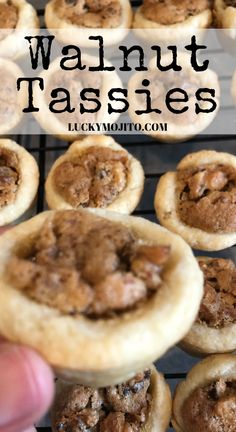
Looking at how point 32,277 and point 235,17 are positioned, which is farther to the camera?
point 235,17

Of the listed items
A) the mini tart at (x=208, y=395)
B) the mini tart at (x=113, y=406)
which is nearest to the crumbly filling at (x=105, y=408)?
the mini tart at (x=113, y=406)

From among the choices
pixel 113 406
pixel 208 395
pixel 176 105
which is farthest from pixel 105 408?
pixel 176 105

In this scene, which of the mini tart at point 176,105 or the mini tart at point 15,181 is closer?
the mini tart at point 15,181

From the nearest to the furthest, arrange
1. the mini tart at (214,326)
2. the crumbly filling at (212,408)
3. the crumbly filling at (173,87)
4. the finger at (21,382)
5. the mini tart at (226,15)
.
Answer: the finger at (21,382) → the crumbly filling at (212,408) → the mini tart at (214,326) → the crumbly filling at (173,87) → the mini tart at (226,15)

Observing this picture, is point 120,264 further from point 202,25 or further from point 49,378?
point 202,25

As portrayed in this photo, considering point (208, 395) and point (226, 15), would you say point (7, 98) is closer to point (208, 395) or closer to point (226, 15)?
point (226, 15)

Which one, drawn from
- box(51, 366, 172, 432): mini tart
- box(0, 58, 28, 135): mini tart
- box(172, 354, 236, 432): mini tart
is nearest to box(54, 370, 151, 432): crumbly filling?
box(51, 366, 172, 432): mini tart

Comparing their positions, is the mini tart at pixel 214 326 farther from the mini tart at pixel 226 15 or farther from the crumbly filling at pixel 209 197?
the mini tart at pixel 226 15

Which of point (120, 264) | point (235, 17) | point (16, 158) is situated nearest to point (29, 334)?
point (120, 264)
